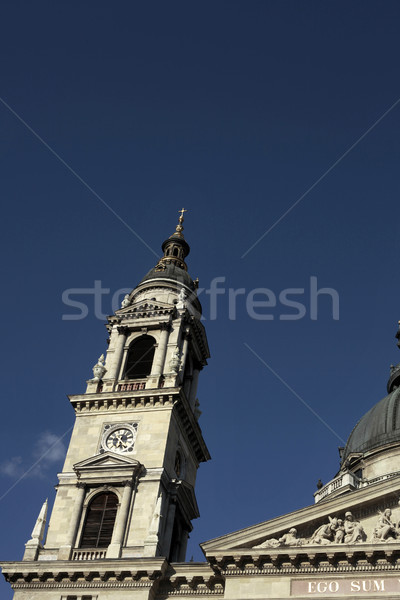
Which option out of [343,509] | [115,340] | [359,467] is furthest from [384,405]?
[343,509]

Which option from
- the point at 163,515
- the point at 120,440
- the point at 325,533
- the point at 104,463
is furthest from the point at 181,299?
the point at 325,533

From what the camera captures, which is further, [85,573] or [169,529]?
[169,529]

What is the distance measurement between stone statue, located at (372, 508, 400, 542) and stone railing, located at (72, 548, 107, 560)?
11.9 meters

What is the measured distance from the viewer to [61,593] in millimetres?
35469

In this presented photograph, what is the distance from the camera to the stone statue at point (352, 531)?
32875mm

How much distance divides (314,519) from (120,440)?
37.5ft

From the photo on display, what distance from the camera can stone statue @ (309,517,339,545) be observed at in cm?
3325

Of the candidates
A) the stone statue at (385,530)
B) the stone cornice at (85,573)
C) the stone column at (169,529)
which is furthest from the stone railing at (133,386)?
the stone statue at (385,530)

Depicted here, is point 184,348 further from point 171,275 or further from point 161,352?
point 171,275

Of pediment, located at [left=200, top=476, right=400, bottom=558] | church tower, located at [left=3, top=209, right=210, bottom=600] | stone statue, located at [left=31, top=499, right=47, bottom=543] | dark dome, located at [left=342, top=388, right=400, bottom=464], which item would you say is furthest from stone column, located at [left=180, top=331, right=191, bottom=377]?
dark dome, located at [left=342, top=388, right=400, bottom=464]

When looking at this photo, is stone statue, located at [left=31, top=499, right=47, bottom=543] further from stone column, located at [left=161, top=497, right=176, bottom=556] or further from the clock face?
stone column, located at [left=161, top=497, right=176, bottom=556]

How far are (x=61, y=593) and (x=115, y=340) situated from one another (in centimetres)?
1551

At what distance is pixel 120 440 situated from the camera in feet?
136

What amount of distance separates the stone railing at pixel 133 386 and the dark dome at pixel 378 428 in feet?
68.6
